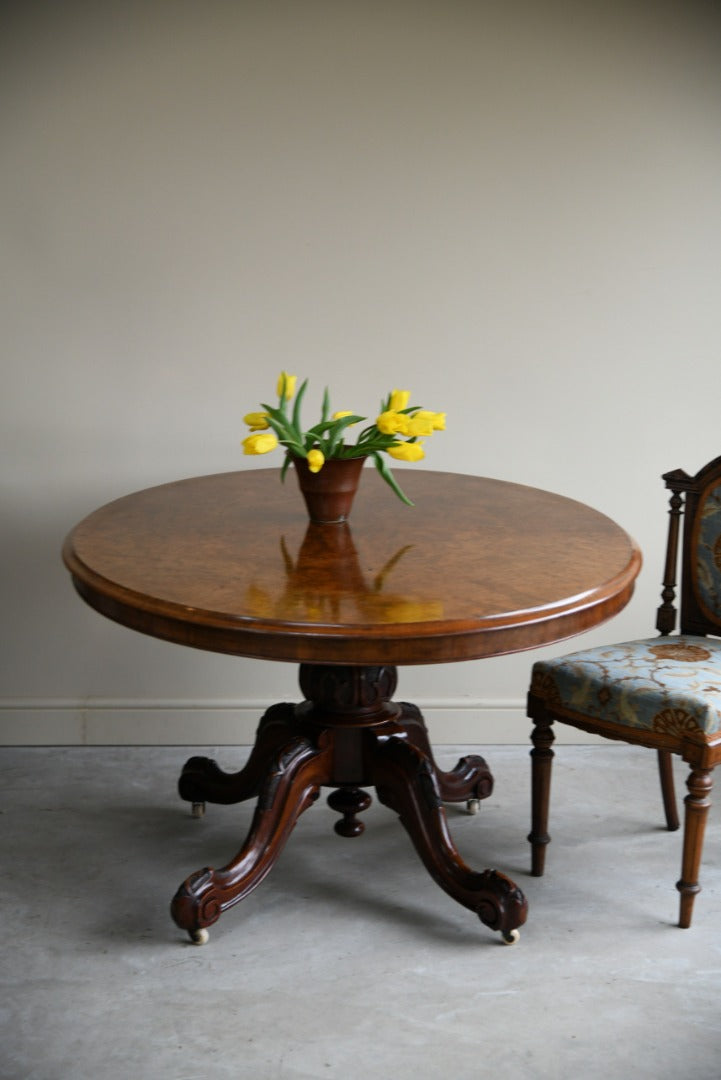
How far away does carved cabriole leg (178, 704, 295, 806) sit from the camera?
2.62 m

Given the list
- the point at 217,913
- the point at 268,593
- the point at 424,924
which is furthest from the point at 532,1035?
the point at 268,593

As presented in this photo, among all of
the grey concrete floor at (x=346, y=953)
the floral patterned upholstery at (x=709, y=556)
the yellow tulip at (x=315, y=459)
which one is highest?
the yellow tulip at (x=315, y=459)

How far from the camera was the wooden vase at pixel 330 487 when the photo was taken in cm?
228

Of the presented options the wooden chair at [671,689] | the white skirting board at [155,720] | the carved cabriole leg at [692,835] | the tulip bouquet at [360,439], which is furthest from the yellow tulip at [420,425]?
the white skirting board at [155,720]

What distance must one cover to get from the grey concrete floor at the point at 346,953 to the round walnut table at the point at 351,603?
4.0 inches

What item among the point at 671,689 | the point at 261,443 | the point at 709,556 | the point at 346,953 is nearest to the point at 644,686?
the point at 671,689

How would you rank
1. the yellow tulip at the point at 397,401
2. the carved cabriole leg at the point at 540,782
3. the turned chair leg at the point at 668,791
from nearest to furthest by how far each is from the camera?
the yellow tulip at the point at 397,401
the carved cabriole leg at the point at 540,782
the turned chair leg at the point at 668,791

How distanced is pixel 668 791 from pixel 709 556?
0.58 m

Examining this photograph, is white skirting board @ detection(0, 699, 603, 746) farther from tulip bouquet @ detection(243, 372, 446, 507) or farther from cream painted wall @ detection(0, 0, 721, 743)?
tulip bouquet @ detection(243, 372, 446, 507)

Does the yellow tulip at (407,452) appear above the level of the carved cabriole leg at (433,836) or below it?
above

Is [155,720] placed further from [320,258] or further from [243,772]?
[320,258]

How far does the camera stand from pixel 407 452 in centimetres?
221

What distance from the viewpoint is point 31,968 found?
2193 mm

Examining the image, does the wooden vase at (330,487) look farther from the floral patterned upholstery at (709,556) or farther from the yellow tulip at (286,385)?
the floral patterned upholstery at (709,556)
